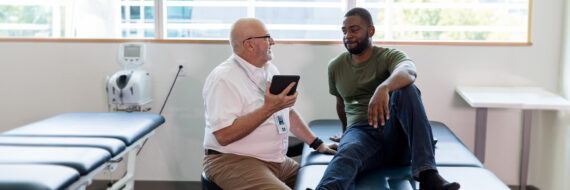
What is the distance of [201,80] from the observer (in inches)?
139

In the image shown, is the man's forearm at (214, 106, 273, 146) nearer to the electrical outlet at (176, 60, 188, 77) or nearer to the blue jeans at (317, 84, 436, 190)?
the blue jeans at (317, 84, 436, 190)

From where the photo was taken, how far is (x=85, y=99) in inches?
141

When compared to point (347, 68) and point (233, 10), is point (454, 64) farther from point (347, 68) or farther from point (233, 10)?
point (233, 10)

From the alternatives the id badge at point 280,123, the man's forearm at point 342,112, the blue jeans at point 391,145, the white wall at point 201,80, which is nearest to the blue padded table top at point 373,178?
the blue jeans at point 391,145

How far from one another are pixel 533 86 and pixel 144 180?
249cm

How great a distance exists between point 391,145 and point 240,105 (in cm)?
66

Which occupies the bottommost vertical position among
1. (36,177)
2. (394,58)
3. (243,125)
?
Result: (36,177)

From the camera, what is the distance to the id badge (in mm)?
2369

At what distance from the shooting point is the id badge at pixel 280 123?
2.37 metres

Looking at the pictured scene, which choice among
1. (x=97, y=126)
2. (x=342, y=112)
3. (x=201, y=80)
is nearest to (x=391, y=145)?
(x=342, y=112)

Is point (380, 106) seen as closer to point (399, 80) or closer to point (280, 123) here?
point (399, 80)

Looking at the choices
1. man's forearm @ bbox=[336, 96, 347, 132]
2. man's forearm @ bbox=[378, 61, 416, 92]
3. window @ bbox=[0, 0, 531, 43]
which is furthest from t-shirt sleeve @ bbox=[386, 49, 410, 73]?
window @ bbox=[0, 0, 531, 43]

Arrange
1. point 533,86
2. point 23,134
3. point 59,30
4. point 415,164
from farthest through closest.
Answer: point 59,30 → point 533,86 → point 23,134 → point 415,164

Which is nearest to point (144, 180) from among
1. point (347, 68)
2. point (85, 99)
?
point (85, 99)
